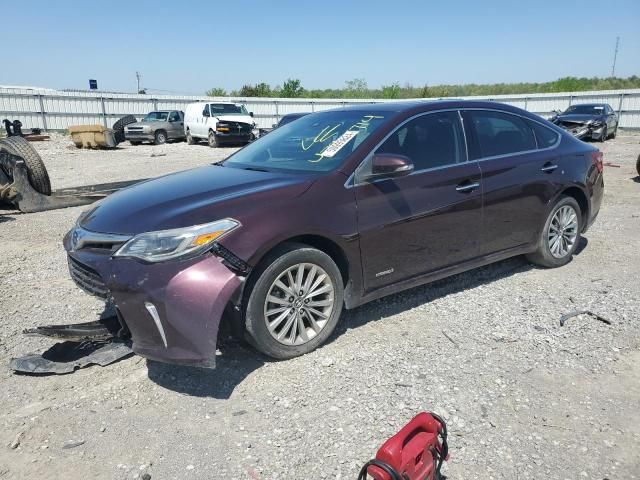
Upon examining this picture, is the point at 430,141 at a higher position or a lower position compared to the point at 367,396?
higher

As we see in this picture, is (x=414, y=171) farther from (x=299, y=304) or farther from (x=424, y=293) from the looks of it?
(x=299, y=304)

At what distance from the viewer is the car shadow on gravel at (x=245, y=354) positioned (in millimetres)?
3107

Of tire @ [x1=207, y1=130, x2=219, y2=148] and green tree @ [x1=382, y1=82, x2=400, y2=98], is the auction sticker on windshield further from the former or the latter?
green tree @ [x1=382, y1=82, x2=400, y2=98]

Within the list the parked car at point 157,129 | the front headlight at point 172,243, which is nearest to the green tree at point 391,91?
the parked car at point 157,129

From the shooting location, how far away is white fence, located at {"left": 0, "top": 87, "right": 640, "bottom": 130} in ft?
81.9

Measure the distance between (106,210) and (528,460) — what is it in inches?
117

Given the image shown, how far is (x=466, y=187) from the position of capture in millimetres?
4074

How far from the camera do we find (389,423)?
106 inches

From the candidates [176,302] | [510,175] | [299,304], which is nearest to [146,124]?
[510,175]

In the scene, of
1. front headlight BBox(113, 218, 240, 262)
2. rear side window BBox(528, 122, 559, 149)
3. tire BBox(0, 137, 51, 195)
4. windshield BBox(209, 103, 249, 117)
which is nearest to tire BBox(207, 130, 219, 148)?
windshield BBox(209, 103, 249, 117)

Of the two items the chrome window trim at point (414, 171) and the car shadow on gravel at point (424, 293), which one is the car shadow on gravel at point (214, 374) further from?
the chrome window trim at point (414, 171)

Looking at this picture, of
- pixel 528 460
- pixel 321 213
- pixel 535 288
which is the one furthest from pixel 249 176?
pixel 535 288

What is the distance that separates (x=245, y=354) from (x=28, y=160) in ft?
19.8

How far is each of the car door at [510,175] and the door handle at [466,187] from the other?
4.4 inches
